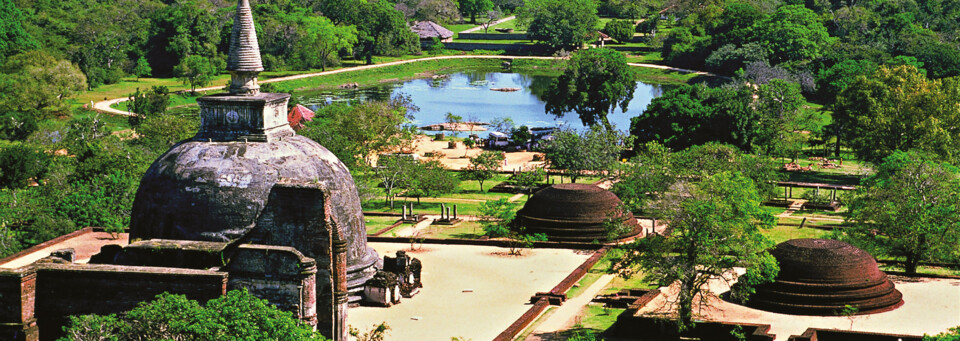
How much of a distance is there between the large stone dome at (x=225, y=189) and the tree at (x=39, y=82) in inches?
1950

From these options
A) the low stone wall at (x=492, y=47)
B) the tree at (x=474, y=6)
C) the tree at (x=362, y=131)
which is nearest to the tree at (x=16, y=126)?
the tree at (x=362, y=131)

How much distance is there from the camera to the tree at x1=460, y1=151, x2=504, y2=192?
223 feet

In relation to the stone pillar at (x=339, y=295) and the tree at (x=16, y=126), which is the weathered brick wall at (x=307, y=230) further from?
the tree at (x=16, y=126)

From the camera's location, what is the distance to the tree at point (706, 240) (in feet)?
122

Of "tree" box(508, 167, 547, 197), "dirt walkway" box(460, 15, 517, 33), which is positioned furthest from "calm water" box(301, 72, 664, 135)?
"tree" box(508, 167, 547, 197)

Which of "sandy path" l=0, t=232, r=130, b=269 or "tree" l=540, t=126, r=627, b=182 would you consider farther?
"tree" l=540, t=126, r=627, b=182

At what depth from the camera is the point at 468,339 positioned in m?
37.2

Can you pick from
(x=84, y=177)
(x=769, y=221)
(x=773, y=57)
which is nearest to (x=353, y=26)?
(x=773, y=57)

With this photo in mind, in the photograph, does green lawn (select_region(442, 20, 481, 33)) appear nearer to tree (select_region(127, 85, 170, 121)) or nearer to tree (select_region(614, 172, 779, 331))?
tree (select_region(127, 85, 170, 121))

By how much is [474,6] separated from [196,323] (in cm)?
14726

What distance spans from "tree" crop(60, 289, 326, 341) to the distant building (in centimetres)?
12635

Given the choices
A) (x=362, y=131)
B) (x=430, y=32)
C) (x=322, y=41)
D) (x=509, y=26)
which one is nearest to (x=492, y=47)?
(x=430, y=32)

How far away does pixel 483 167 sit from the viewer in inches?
2724

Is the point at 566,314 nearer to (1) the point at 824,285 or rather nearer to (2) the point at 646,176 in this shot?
(1) the point at 824,285
